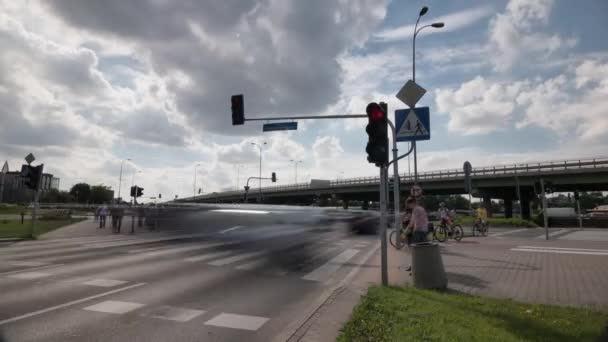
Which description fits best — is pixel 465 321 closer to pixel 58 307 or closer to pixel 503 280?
pixel 503 280

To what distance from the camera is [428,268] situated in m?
6.82

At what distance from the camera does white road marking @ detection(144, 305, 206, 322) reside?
504cm

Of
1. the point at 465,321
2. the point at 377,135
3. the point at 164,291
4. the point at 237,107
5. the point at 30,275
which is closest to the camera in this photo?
the point at 465,321

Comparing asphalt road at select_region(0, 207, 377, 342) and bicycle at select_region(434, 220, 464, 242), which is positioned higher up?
bicycle at select_region(434, 220, 464, 242)

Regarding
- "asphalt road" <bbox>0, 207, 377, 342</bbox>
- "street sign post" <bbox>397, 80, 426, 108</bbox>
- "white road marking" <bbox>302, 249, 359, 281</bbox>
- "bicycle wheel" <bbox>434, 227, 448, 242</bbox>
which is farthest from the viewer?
"bicycle wheel" <bbox>434, 227, 448, 242</bbox>

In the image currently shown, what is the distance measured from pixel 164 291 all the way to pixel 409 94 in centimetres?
726

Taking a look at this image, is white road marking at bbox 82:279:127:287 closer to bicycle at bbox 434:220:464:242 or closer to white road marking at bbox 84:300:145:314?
white road marking at bbox 84:300:145:314

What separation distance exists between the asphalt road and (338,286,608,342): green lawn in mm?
1041

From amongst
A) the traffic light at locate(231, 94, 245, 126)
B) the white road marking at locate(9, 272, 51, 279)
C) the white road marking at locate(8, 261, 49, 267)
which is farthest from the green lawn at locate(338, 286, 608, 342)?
the traffic light at locate(231, 94, 245, 126)

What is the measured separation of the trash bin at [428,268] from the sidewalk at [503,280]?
37 centimetres

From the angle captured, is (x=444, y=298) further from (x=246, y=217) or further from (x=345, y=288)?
(x=246, y=217)

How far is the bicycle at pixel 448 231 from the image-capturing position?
1608 centimetres

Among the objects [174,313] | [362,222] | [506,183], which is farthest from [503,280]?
[506,183]

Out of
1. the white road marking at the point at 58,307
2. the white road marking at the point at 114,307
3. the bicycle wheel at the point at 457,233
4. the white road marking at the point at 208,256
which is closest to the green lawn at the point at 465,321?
the white road marking at the point at 114,307
